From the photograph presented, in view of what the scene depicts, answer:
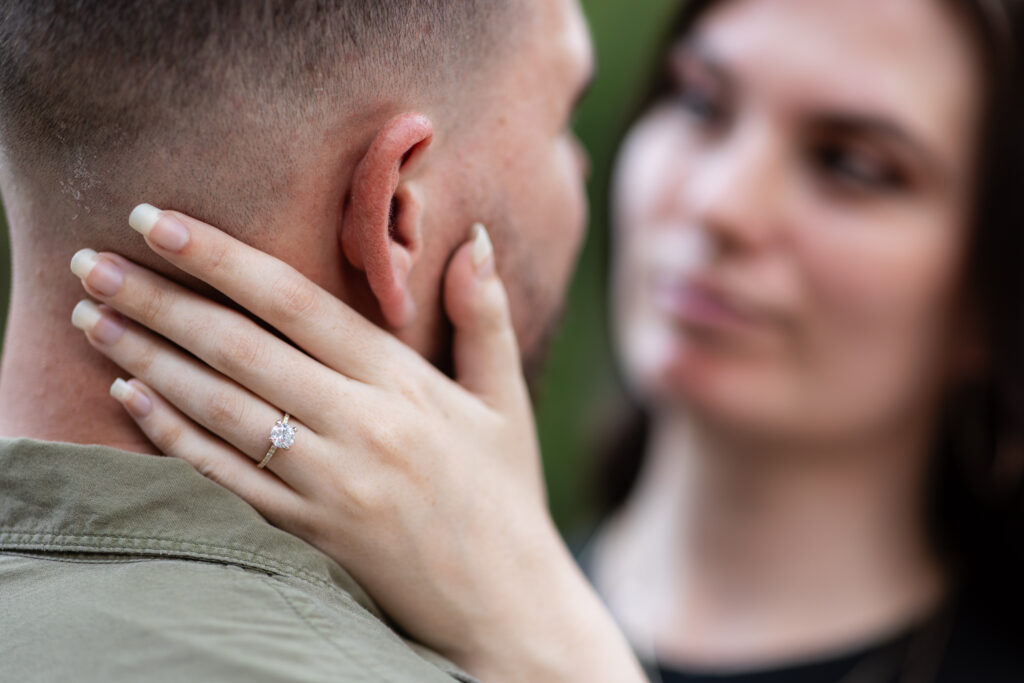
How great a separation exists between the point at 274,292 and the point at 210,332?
0.26 ft

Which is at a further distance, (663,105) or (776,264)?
(663,105)

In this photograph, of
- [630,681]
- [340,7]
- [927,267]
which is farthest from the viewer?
[927,267]

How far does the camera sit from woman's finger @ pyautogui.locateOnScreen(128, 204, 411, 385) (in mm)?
1034

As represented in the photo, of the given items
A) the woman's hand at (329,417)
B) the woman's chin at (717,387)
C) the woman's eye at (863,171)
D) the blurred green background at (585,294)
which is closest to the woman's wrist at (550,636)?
the woman's hand at (329,417)

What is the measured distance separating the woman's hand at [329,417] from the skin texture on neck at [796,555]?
1.27m

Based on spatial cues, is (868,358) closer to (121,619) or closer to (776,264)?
(776,264)

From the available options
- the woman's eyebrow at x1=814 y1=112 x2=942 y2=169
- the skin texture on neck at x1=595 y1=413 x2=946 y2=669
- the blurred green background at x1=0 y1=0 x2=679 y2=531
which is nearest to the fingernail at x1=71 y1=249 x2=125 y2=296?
the woman's eyebrow at x1=814 y1=112 x2=942 y2=169

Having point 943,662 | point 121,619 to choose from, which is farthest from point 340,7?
point 943,662

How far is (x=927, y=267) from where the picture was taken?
2094mm

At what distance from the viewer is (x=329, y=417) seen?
3.56 feet

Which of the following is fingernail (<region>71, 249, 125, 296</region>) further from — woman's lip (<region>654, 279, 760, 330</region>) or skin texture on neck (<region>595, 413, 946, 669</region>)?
skin texture on neck (<region>595, 413, 946, 669</region>)

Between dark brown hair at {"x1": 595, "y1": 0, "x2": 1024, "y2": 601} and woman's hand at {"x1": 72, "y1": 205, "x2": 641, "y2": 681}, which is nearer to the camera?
woman's hand at {"x1": 72, "y1": 205, "x2": 641, "y2": 681}

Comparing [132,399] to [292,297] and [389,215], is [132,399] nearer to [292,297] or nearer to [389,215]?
[292,297]

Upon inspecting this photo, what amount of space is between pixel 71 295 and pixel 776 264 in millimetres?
1463
